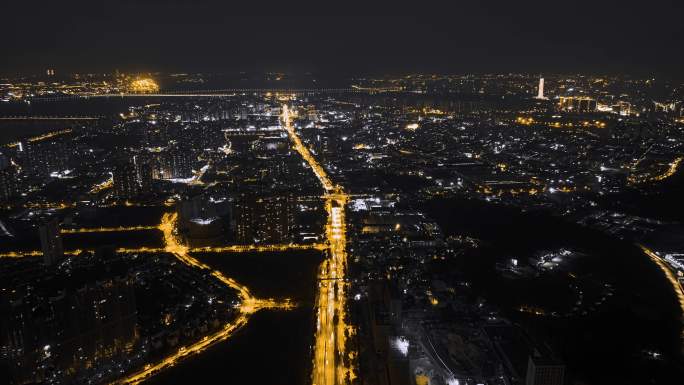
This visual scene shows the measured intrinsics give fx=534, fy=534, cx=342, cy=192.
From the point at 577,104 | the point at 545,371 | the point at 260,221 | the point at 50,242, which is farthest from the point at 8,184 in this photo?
the point at 577,104

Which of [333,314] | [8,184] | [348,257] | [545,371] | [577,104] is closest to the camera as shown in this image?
[545,371]

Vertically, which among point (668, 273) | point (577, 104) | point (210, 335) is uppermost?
point (577, 104)

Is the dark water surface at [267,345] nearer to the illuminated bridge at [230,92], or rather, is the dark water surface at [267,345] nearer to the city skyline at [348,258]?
the city skyline at [348,258]

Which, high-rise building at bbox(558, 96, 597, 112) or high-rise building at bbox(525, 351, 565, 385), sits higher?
high-rise building at bbox(558, 96, 597, 112)

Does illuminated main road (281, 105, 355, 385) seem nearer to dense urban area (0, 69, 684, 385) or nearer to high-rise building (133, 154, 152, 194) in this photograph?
dense urban area (0, 69, 684, 385)

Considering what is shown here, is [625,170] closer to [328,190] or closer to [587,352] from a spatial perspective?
[328,190]

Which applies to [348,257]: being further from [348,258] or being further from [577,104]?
[577,104]

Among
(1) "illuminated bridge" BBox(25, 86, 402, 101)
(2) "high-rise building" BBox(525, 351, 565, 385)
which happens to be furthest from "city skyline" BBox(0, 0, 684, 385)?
(1) "illuminated bridge" BBox(25, 86, 402, 101)

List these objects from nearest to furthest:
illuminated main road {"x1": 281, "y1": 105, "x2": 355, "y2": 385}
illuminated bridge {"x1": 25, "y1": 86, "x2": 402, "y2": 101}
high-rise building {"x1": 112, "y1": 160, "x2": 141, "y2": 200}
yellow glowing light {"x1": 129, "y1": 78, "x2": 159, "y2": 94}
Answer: illuminated main road {"x1": 281, "y1": 105, "x2": 355, "y2": 385}
high-rise building {"x1": 112, "y1": 160, "x2": 141, "y2": 200}
illuminated bridge {"x1": 25, "y1": 86, "x2": 402, "y2": 101}
yellow glowing light {"x1": 129, "y1": 78, "x2": 159, "y2": 94}
